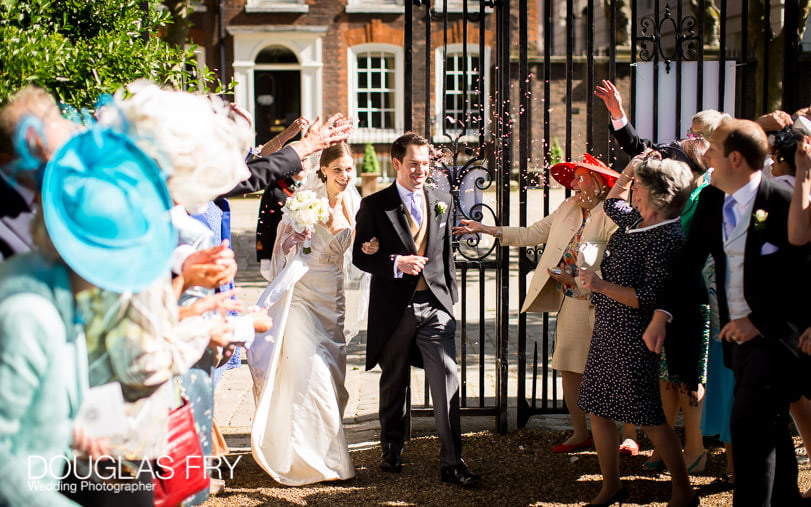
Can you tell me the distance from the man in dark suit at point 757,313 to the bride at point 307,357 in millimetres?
2204

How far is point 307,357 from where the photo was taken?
485 cm

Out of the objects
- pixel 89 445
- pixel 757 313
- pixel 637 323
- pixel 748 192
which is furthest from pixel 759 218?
pixel 89 445

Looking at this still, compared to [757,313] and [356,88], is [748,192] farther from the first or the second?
[356,88]

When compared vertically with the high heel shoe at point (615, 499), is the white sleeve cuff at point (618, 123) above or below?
above

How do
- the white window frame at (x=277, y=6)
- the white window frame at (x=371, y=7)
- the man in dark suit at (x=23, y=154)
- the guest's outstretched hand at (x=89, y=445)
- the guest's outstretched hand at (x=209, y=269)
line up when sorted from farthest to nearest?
the white window frame at (x=371, y=7)
the white window frame at (x=277, y=6)
the guest's outstretched hand at (x=209, y=269)
the man in dark suit at (x=23, y=154)
the guest's outstretched hand at (x=89, y=445)

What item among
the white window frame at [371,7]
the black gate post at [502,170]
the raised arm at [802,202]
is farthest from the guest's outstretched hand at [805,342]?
the white window frame at [371,7]

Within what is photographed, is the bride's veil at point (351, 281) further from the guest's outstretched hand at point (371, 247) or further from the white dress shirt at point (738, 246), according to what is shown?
the white dress shirt at point (738, 246)

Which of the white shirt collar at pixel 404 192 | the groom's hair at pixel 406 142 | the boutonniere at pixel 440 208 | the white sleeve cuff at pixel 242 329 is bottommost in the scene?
the white sleeve cuff at pixel 242 329

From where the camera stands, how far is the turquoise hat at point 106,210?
2.15 metres

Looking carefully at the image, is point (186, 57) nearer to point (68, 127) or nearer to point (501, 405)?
point (68, 127)

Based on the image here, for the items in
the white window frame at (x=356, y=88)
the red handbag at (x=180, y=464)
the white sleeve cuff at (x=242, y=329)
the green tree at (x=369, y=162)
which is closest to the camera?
the red handbag at (x=180, y=464)

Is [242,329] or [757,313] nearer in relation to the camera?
[242,329]

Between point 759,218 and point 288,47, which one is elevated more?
point 288,47

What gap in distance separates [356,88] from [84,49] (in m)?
19.0
